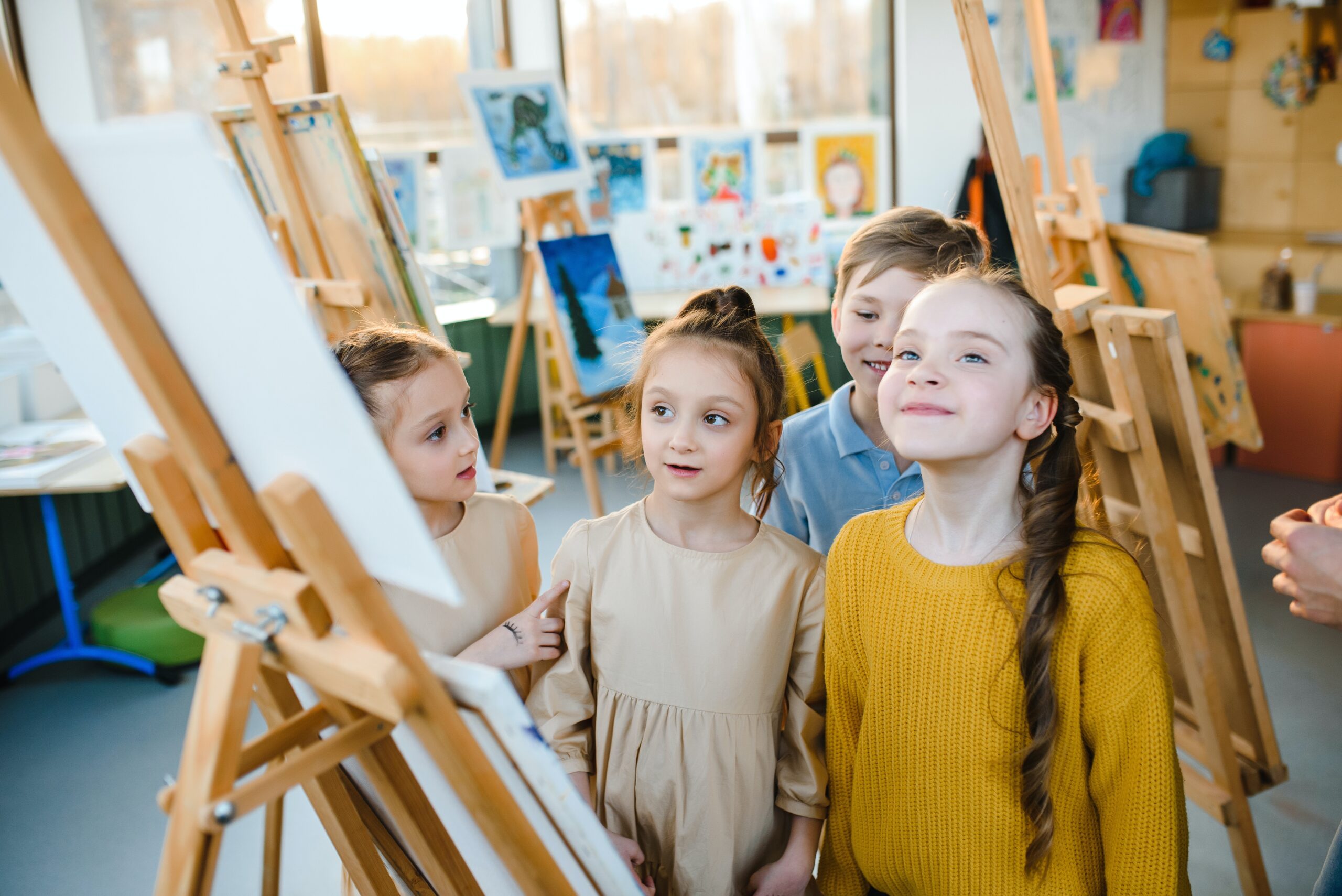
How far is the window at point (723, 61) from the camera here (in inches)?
222

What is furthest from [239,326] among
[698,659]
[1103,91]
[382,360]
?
[1103,91]

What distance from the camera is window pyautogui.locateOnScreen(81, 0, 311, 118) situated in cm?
461

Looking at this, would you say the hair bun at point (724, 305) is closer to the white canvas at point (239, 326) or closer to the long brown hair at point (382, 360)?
the long brown hair at point (382, 360)

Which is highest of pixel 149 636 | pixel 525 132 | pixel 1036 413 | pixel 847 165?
pixel 525 132

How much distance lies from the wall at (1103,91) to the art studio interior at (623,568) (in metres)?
1.93

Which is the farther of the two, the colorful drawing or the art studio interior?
the colorful drawing

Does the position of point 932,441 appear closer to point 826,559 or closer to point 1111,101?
point 826,559

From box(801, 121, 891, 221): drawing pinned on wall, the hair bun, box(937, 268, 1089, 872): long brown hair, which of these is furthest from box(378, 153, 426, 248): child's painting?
box(937, 268, 1089, 872): long brown hair

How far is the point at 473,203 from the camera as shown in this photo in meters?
5.07

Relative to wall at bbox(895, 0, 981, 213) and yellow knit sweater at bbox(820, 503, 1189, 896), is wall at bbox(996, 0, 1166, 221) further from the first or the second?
yellow knit sweater at bbox(820, 503, 1189, 896)

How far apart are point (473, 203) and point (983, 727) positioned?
4476mm

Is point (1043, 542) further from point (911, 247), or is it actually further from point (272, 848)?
point (272, 848)

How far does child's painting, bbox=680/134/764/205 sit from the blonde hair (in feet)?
13.6

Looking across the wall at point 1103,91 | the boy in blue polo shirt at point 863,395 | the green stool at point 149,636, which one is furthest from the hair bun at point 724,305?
the wall at point 1103,91
